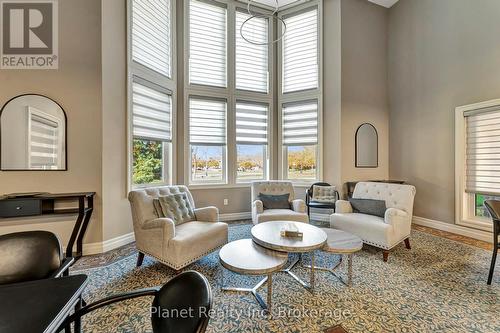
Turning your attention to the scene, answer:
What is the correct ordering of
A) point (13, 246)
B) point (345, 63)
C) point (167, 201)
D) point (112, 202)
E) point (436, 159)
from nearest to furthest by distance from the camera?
point (13, 246) < point (167, 201) < point (112, 202) < point (436, 159) < point (345, 63)

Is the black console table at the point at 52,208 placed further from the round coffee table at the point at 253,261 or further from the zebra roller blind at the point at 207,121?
the zebra roller blind at the point at 207,121

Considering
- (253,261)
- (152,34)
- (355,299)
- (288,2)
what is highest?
(288,2)

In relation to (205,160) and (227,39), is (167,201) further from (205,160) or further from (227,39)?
(227,39)

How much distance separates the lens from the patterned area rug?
179 cm

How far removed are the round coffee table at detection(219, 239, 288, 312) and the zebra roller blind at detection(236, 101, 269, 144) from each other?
119 inches

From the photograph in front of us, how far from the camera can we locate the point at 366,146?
4996mm

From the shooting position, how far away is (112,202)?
11.0ft

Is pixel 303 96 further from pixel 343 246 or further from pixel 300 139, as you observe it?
pixel 343 246

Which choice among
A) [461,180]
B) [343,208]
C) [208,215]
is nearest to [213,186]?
[208,215]

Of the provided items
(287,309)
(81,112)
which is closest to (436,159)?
(287,309)

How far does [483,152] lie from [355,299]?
357 centimetres

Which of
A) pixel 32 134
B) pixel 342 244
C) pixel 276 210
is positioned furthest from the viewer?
pixel 276 210

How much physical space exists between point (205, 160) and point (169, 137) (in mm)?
865

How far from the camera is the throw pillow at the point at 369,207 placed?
3318 mm
